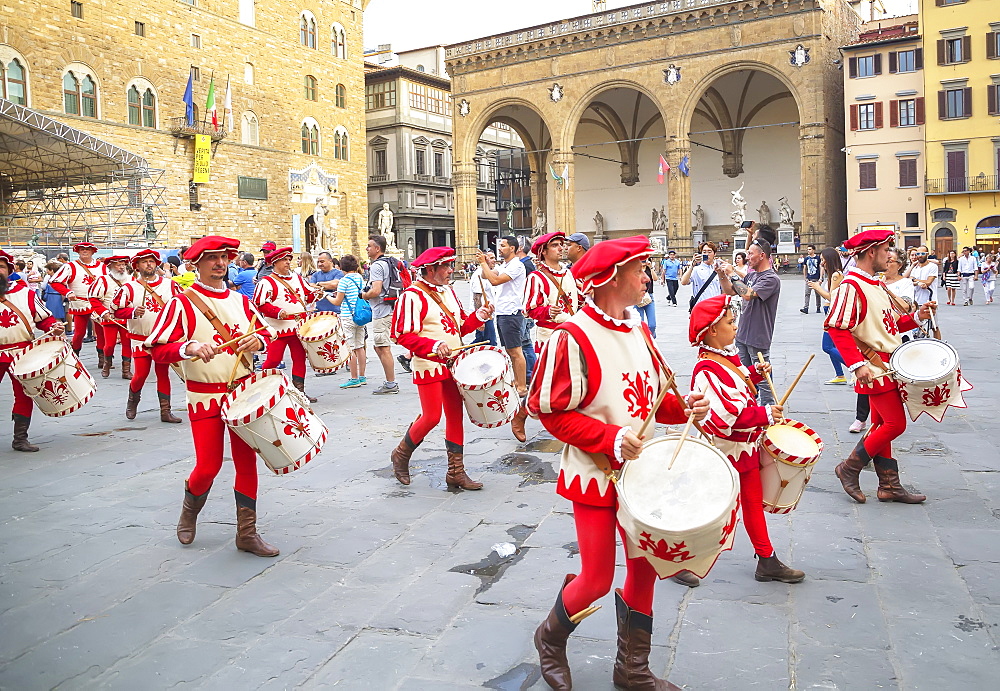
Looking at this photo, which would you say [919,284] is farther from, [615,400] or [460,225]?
[460,225]

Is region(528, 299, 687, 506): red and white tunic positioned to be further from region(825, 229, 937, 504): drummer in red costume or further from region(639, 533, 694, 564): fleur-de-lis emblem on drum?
region(825, 229, 937, 504): drummer in red costume

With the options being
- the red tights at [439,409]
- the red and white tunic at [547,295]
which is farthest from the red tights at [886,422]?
the red and white tunic at [547,295]

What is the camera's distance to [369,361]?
524 inches

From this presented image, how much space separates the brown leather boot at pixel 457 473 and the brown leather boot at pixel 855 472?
96.1 inches

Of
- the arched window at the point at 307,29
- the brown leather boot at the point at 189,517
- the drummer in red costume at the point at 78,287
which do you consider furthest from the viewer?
the arched window at the point at 307,29

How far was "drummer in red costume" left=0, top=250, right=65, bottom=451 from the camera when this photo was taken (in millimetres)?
7211

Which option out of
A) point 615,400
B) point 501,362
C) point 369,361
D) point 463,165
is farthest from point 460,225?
point 615,400

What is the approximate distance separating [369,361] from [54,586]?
911 cm

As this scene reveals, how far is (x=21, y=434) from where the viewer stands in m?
7.57

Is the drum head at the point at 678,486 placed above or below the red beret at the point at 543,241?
below

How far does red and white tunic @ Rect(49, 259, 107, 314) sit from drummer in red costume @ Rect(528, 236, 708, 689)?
11.0 metres

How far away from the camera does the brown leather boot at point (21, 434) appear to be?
24.7 feet

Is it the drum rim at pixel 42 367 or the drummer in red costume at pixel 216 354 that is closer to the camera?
the drummer in red costume at pixel 216 354

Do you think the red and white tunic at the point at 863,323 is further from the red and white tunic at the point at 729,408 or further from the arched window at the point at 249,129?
the arched window at the point at 249,129
